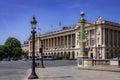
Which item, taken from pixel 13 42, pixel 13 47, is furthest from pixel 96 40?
pixel 13 42

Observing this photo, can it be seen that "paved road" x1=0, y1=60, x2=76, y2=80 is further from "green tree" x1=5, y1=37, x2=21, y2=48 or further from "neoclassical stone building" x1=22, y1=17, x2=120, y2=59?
"green tree" x1=5, y1=37, x2=21, y2=48

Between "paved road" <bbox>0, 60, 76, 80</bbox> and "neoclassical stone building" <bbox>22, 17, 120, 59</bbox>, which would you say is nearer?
"paved road" <bbox>0, 60, 76, 80</bbox>

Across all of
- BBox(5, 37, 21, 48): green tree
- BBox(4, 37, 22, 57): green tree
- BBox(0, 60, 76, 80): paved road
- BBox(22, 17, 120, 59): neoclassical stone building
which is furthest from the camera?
BBox(5, 37, 21, 48): green tree

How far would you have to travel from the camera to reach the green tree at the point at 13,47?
172875mm

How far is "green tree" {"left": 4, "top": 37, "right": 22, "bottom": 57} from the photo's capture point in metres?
173

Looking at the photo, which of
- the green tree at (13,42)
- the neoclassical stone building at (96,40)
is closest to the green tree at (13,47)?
the green tree at (13,42)

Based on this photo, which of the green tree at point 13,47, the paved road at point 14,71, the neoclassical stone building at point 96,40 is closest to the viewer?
the paved road at point 14,71

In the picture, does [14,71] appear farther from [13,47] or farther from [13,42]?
[13,42]

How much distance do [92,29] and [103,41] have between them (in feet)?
37.2

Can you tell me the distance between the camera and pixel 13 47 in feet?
601

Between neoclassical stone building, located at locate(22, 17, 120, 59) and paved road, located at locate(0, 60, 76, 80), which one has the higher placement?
neoclassical stone building, located at locate(22, 17, 120, 59)

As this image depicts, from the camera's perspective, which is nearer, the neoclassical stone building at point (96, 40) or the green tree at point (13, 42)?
the neoclassical stone building at point (96, 40)

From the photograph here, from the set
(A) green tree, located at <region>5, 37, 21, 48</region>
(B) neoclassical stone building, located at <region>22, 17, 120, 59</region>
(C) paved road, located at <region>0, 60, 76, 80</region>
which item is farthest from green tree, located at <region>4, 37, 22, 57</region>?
(C) paved road, located at <region>0, 60, 76, 80</region>

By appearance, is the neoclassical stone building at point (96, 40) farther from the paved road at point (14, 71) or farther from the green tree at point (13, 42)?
the paved road at point (14, 71)
